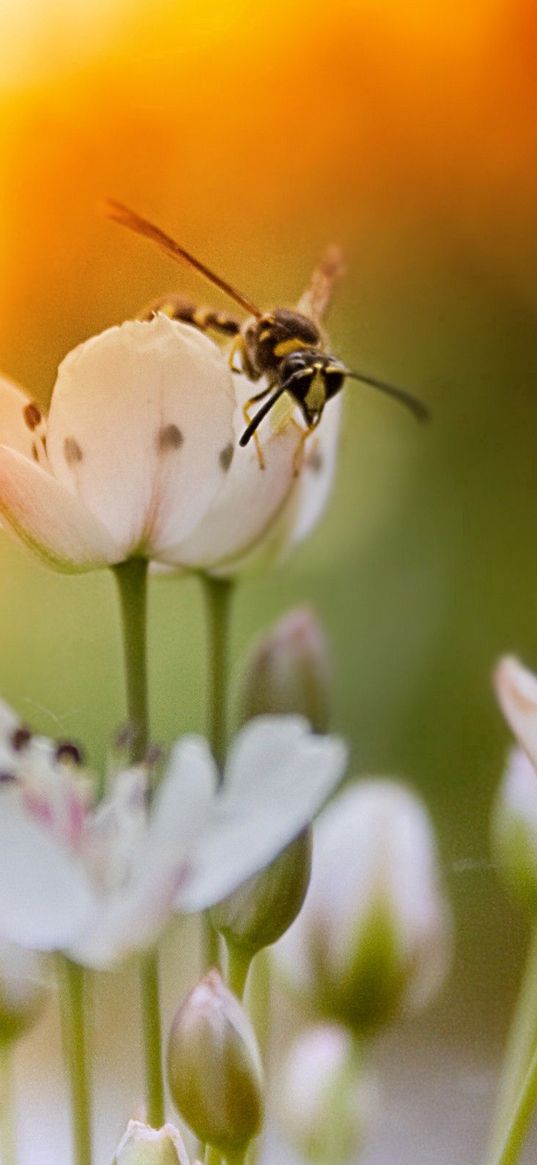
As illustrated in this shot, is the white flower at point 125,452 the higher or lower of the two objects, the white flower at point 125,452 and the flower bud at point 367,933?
the higher

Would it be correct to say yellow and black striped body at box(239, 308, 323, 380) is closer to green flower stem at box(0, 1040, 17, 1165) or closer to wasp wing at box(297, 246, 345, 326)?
wasp wing at box(297, 246, 345, 326)

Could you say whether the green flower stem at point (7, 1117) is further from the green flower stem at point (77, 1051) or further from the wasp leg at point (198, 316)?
the wasp leg at point (198, 316)

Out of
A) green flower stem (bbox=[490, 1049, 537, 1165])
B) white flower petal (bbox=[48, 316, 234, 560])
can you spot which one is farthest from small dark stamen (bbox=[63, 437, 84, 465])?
green flower stem (bbox=[490, 1049, 537, 1165])

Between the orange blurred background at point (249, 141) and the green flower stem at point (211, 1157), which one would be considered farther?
the orange blurred background at point (249, 141)

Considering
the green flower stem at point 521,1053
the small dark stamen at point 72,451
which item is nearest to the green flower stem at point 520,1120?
the green flower stem at point 521,1053

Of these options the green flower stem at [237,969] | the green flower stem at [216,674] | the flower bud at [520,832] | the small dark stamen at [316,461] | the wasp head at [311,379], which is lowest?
the green flower stem at [237,969]

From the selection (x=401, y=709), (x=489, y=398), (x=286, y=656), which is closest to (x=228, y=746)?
(x=286, y=656)
